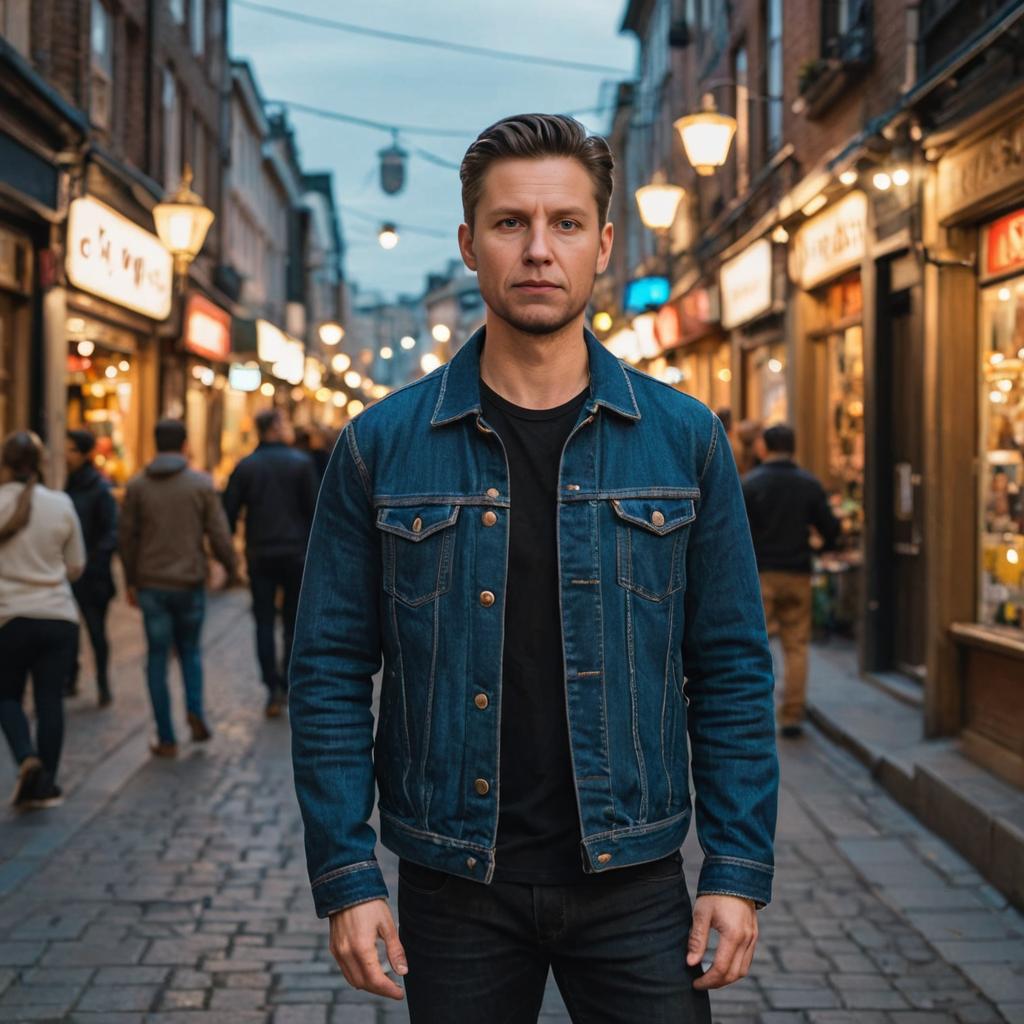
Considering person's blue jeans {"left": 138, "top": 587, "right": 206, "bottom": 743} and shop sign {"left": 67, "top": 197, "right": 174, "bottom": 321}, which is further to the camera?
shop sign {"left": 67, "top": 197, "right": 174, "bottom": 321}

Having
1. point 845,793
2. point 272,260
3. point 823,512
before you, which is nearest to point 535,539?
point 845,793

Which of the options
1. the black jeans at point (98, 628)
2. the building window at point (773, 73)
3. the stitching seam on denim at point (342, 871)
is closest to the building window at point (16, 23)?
the black jeans at point (98, 628)

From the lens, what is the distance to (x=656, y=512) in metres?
2.55

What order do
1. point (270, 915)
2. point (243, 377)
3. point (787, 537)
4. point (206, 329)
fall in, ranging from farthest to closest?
point (243, 377)
point (206, 329)
point (787, 537)
point (270, 915)

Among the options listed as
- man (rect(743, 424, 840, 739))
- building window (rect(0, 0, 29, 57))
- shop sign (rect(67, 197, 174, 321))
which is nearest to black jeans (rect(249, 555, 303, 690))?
man (rect(743, 424, 840, 739))

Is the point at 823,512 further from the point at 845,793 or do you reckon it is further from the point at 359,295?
the point at 359,295

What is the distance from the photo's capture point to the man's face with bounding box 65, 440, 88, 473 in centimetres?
1074

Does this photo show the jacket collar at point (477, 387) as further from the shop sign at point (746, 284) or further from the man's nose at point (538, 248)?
the shop sign at point (746, 284)

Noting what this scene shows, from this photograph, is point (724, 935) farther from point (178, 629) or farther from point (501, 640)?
point (178, 629)

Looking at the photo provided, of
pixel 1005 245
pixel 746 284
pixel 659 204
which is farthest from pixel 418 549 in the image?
pixel 746 284

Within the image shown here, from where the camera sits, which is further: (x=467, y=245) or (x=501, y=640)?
(x=467, y=245)

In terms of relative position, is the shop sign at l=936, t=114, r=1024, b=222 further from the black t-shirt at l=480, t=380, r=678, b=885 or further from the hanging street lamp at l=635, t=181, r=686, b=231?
the black t-shirt at l=480, t=380, r=678, b=885

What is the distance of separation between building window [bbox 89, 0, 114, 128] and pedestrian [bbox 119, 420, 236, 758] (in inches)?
354

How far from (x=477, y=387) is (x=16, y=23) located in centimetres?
1205
